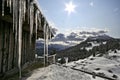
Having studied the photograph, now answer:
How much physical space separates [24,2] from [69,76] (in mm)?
3707

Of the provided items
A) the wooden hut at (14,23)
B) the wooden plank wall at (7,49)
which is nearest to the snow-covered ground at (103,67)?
the wooden plank wall at (7,49)

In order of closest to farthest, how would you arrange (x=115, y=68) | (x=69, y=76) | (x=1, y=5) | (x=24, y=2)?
(x=1, y=5), (x=24, y=2), (x=69, y=76), (x=115, y=68)

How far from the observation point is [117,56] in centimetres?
4134

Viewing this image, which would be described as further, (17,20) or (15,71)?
(15,71)

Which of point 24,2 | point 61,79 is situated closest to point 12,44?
point 61,79

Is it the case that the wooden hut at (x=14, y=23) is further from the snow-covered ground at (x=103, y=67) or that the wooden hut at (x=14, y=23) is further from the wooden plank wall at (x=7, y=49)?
the snow-covered ground at (x=103, y=67)

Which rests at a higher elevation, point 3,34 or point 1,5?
point 1,5

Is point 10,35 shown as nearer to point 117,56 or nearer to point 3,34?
point 3,34

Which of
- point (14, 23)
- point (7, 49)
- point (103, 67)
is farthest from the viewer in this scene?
point (103, 67)

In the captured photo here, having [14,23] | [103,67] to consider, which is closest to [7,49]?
[14,23]

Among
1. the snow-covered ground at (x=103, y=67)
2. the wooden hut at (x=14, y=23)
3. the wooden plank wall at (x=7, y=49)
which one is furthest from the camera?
the snow-covered ground at (x=103, y=67)

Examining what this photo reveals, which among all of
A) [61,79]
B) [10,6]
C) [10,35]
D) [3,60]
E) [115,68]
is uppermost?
[10,6]

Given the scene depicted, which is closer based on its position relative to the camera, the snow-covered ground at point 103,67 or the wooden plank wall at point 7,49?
the wooden plank wall at point 7,49

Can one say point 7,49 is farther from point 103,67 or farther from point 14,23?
point 103,67
